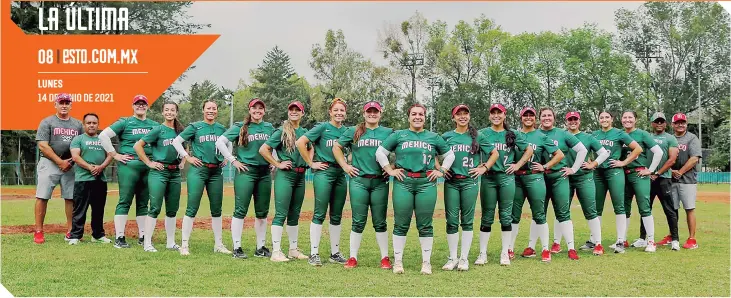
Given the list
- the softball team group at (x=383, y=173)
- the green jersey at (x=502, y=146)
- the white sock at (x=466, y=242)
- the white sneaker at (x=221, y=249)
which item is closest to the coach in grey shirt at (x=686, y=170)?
the softball team group at (x=383, y=173)

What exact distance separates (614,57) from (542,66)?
6.60 metres

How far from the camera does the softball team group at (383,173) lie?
7910 millimetres

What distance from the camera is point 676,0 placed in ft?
184

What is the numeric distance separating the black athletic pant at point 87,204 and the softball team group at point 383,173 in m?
0.76

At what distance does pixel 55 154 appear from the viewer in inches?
398

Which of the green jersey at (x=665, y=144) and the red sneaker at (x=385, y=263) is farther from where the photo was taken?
the green jersey at (x=665, y=144)

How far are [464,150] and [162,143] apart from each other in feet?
14.9

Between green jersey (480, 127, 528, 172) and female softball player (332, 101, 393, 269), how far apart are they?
1.49 m

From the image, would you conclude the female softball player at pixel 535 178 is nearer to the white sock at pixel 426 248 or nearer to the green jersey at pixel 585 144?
the green jersey at pixel 585 144

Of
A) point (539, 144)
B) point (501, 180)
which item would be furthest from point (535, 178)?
point (501, 180)

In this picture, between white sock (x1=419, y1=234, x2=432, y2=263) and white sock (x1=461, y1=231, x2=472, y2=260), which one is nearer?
white sock (x1=419, y1=234, x2=432, y2=263)

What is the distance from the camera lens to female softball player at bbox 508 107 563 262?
880cm

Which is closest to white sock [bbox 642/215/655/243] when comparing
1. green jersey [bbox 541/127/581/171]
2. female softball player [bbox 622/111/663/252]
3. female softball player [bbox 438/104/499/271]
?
female softball player [bbox 622/111/663/252]

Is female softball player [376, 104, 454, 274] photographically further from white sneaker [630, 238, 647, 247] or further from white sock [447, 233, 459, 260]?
white sneaker [630, 238, 647, 247]
